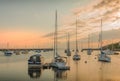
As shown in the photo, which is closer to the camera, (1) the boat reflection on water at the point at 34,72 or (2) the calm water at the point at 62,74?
(2) the calm water at the point at 62,74

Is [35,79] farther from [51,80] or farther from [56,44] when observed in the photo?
[56,44]

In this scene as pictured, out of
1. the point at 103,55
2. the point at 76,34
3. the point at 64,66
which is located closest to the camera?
the point at 64,66

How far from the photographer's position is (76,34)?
96.8 meters

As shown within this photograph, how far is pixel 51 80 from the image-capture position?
5172cm

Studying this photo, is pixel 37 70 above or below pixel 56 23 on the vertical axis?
below

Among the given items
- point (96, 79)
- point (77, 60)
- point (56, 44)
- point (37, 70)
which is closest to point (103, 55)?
point (77, 60)

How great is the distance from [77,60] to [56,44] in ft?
123

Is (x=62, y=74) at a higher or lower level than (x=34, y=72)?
lower

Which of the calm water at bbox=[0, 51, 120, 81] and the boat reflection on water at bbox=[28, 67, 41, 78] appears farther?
the boat reflection on water at bbox=[28, 67, 41, 78]

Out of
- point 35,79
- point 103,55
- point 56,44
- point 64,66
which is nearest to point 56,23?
point 56,44

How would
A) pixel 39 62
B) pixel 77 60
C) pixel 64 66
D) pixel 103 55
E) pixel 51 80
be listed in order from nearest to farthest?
1. pixel 51 80
2. pixel 64 66
3. pixel 39 62
4. pixel 103 55
5. pixel 77 60

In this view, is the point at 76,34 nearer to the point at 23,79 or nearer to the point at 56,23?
the point at 56,23

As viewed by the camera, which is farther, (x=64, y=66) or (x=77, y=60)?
(x=77, y=60)

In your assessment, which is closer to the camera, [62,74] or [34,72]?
[62,74]
